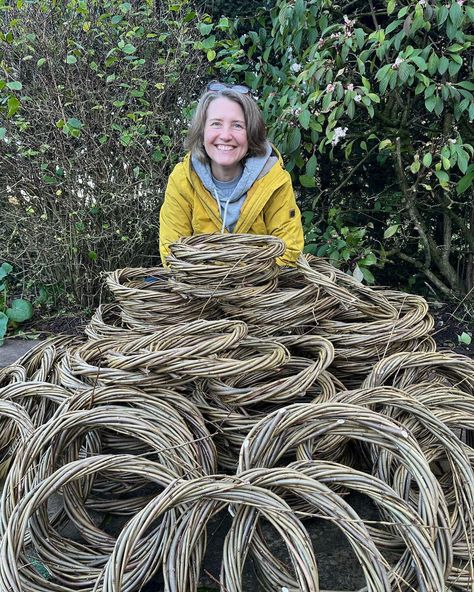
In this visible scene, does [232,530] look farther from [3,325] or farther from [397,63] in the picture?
[3,325]

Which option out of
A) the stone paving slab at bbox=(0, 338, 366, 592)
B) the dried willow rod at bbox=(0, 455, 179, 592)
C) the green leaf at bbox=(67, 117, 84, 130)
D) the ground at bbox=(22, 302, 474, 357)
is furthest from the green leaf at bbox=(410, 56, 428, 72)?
the dried willow rod at bbox=(0, 455, 179, 592)

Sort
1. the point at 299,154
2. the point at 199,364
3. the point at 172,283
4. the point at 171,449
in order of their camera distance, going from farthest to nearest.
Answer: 1. the point at 299,154
2. the point at 172,283
3. the point at 199,364
4. the point at 171,449

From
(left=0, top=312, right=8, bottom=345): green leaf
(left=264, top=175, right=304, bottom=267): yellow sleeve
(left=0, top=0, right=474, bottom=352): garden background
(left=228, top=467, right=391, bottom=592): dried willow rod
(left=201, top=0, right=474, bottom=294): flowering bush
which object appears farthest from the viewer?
(left=0, top=312, right=8, bottom=345): green leaf

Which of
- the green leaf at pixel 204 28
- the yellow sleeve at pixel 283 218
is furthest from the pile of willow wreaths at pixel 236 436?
the green leaf at pixel 204 28

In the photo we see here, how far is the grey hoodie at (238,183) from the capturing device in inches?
99.0

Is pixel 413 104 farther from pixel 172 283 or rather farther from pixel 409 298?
pixel 172 283

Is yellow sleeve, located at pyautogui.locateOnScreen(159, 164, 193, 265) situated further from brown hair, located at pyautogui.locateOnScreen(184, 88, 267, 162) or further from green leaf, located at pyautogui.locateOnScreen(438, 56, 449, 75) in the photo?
green leaf, located at pyautogui.locateOnScreen(438, 56, 449, 75)

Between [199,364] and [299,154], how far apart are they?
1.94m

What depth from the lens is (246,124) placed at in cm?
251

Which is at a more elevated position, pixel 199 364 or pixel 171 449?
pixel 199 364

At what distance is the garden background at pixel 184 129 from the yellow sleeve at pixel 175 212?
70 centimetres

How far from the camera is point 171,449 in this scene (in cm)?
155

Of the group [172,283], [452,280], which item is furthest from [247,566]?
[452,280]

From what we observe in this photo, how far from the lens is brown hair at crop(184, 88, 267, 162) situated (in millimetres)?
2506
